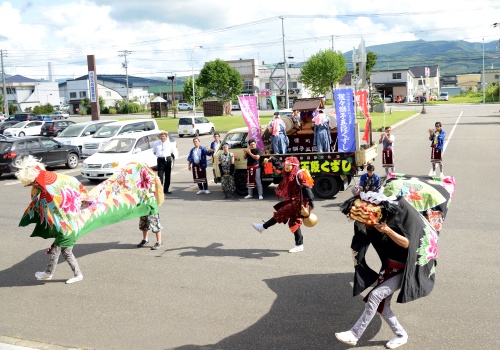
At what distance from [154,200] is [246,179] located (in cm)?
574

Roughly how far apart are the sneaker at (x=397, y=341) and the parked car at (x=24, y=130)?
38.7 meters

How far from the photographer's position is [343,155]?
1367 cm

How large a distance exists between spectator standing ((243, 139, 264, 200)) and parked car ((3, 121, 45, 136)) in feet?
99.0

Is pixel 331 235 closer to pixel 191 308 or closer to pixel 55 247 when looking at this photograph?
Answer: pixel 191 308

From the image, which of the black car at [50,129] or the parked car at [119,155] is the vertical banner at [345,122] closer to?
the parked car at [119,155]

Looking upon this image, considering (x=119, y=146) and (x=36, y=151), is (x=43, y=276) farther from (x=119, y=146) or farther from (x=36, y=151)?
(x=36, y=151)

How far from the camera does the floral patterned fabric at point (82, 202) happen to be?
7598 millimetres

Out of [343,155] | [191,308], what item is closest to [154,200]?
[191,308]

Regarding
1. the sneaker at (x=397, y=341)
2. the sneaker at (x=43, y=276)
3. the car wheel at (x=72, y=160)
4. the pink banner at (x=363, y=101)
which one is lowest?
the sneaker at (x=397, y=341)

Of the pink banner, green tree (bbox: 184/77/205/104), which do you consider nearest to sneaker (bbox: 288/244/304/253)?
the pink banner

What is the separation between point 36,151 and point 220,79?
47.8 m

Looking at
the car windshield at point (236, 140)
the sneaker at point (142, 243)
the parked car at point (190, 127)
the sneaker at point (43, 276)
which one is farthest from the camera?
the parked car at point (190, 127)

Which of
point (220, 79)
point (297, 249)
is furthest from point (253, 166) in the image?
point (220, 79)

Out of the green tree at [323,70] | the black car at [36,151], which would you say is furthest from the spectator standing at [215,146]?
the green tree at [323,70]
